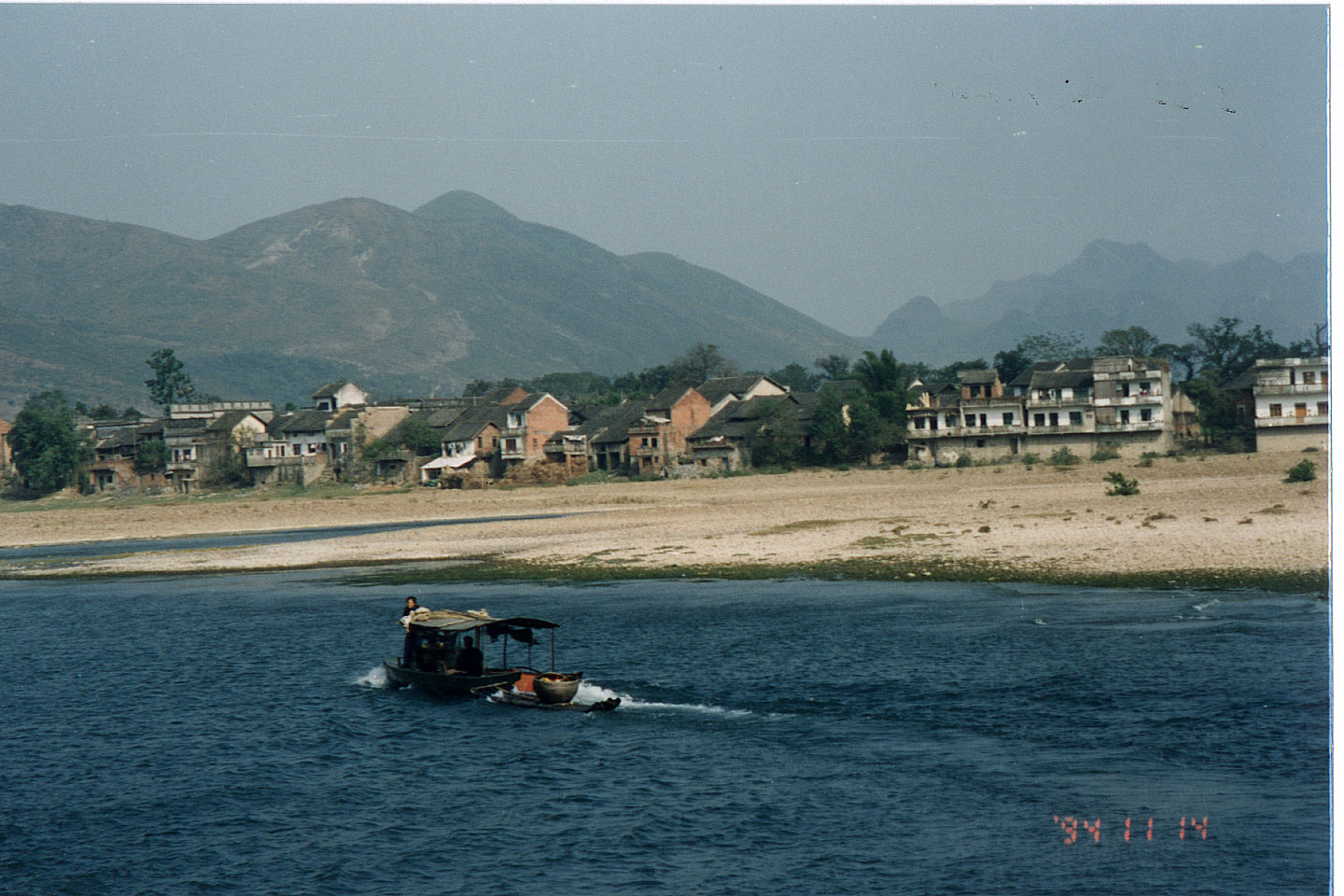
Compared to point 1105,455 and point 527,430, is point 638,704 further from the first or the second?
point 527,430

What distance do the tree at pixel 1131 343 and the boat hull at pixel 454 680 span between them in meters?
133

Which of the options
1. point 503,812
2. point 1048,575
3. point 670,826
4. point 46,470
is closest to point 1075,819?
point 670,826

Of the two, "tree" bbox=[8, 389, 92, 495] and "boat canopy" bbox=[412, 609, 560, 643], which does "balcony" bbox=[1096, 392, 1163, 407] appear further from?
"tree" bbox=[8, 389, 92, 495]

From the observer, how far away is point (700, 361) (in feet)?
641

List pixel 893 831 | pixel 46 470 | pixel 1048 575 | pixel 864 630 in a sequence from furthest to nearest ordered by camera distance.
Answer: pixel 46 470 < pixel 1048 575 < pixel 864 630 < pixel 893 831

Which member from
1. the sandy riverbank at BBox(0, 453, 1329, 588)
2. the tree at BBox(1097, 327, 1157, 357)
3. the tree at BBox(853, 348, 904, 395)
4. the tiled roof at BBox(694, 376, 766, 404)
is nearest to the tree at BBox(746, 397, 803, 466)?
the sandy riverbank at BBox(0, 453, 1329, 588)

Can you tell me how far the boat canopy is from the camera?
32.1m

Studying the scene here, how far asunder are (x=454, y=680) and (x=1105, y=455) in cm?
7493

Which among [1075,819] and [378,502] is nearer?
[1075,819]

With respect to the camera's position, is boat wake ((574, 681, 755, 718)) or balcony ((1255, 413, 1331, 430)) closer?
boat wake ((574, 681, 755, 718))

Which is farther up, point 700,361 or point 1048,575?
point 700,361

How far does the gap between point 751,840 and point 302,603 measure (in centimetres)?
3292

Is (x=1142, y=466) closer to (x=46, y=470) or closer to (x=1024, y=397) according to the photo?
(x=1024, y=397)

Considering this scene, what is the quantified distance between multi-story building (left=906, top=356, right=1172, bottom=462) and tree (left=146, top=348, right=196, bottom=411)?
11710 centimetres
